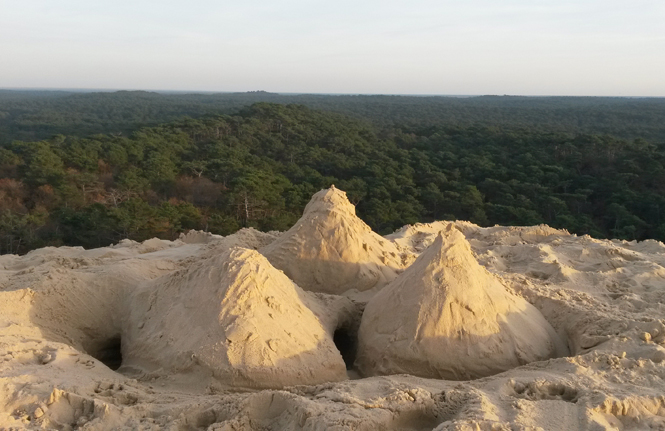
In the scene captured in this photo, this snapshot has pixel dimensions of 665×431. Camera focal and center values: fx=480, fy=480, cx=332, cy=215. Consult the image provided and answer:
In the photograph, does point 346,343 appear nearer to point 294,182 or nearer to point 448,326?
point 448,326

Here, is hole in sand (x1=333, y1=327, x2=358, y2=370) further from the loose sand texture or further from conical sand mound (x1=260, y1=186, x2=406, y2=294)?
conical sand mound (x1=260, y1=186, x2=406, y2=294)

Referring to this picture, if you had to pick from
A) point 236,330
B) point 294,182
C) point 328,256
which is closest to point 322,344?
point 236,330

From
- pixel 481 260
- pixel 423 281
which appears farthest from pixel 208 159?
pixel 423 281

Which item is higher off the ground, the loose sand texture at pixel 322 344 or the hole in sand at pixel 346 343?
the loose sand texture at pixel 322 344

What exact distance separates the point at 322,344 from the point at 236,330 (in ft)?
2.16

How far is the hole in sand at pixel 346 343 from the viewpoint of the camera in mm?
3983

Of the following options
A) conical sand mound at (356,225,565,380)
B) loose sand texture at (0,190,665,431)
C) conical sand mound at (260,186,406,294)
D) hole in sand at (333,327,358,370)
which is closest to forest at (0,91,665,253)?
conical sand mound at (260,186,406,294)

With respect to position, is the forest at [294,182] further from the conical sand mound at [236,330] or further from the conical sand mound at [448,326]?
the conical sand mound at [448,326]

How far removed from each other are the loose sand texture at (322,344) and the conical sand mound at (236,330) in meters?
0.01

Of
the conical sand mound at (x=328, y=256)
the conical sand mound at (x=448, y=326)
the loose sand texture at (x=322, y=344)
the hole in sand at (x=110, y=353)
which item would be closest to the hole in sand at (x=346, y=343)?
the loose sand texture at (x=322, y=344)

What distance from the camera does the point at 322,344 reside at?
356cm

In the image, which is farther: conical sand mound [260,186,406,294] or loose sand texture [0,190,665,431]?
conical sand mound [260,186,406,294]

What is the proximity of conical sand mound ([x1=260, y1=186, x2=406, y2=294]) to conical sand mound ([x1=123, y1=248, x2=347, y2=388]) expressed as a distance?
0.68 metres

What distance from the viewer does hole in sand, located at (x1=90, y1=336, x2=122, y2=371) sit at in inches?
158
